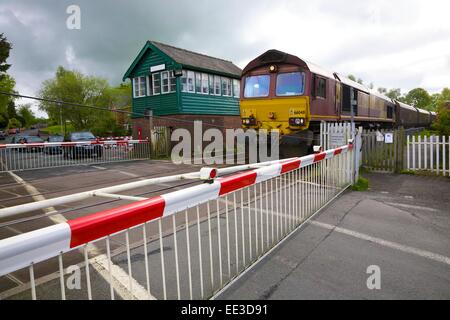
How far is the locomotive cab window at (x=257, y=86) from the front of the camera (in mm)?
11766

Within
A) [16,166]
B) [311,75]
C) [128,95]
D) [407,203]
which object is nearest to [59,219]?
[407,203]

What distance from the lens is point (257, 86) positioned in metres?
12.0

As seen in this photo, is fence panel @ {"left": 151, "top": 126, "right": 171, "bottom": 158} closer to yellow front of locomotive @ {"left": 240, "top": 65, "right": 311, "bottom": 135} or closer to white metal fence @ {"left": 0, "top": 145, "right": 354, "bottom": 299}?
yellow front of locomotive @ {"left": 240, "top": 65, "right": 311, "bottom": 135}

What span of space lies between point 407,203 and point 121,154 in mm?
13843

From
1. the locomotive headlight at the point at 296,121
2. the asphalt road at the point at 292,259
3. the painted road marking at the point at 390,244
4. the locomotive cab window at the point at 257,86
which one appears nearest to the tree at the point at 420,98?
the locomotive cab window at the point at 257,86

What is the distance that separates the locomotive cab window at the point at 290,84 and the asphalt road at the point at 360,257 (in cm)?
560

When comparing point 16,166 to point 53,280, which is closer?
point 53,280

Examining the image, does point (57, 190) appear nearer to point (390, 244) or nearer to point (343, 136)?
point (390, 244)

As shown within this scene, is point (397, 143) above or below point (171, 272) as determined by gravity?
above

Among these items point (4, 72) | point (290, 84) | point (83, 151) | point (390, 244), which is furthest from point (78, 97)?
point (390, 244)

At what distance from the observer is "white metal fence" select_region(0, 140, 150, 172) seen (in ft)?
43.7

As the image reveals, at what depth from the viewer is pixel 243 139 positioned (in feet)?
40.1

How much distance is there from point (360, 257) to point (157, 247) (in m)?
2.60
